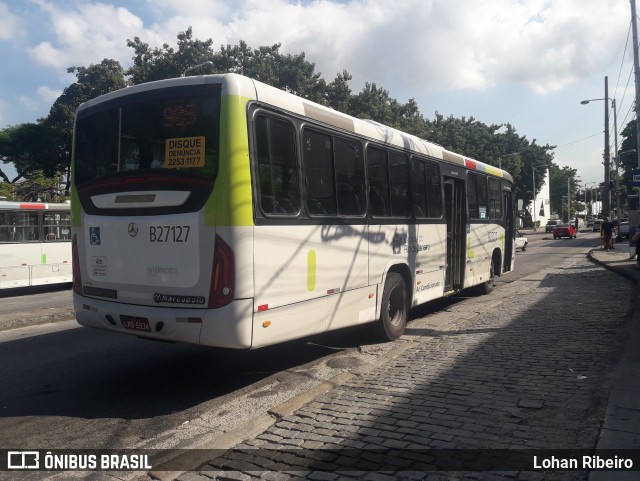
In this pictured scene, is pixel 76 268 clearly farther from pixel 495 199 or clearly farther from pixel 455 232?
pixel 495 199

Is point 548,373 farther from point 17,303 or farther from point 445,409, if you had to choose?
point 17,303

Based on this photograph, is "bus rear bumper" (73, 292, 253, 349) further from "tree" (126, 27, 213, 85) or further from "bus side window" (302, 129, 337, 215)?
"tree" (126, 27, 213, 85)

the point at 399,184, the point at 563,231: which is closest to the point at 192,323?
the point at 399,184

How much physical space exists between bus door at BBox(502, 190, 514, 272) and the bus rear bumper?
1051 centimetres

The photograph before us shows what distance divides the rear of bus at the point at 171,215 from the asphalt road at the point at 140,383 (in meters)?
0.74

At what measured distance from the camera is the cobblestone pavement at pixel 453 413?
152 inches

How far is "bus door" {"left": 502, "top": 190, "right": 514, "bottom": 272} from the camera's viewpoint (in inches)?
555

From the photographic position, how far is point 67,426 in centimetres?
483

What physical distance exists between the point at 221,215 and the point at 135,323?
155cm

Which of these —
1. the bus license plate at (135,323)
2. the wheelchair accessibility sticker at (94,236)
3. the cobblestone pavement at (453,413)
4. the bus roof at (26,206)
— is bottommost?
the cobblestone pavement at (453,413)

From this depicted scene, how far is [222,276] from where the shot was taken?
5.05 meters

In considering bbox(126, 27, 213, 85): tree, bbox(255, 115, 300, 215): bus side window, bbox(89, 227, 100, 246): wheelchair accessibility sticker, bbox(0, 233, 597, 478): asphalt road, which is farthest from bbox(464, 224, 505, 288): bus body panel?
bbox(126, 27, 213, 85): tree

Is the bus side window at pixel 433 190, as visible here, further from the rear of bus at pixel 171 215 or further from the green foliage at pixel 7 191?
the green foliage at pixel 7 191

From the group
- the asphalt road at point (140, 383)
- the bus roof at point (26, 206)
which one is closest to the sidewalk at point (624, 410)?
the asphalt road at point (140, 383)
